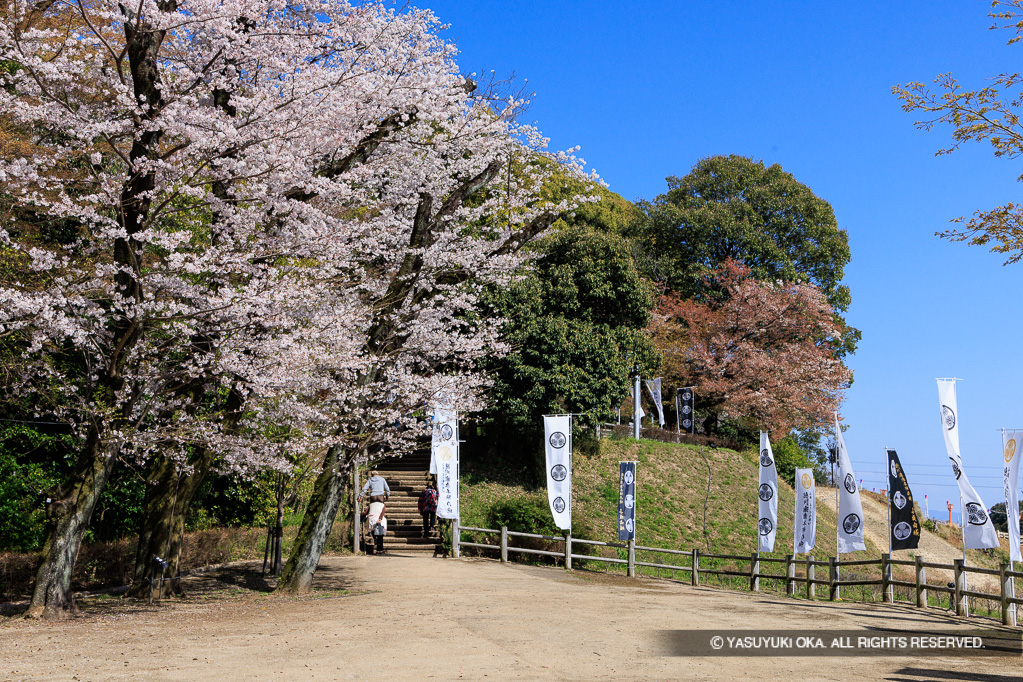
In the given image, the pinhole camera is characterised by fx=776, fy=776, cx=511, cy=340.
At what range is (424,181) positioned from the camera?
1580 centimetres

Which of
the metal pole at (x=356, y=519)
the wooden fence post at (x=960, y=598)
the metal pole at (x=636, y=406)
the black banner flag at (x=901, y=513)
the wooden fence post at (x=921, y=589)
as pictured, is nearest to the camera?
the wooden fence post at (x=960, y=598)

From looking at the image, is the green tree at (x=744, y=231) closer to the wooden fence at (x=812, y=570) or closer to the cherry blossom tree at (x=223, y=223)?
the wooden fence at (x=812, y=570)

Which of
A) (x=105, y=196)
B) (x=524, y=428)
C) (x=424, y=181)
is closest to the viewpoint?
(x=105, y=196)

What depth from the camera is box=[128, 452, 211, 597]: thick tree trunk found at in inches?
494

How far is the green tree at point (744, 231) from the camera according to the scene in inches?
1394

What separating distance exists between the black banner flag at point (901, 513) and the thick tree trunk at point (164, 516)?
13155mm

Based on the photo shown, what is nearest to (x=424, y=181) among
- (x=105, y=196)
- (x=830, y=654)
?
(x=105, y=196)

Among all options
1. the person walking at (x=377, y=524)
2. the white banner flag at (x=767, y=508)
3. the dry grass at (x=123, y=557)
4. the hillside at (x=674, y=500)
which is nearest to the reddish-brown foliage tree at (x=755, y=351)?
the hillside at (x=674, y=500)

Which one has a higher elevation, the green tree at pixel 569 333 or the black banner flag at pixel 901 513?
the green tree at pixel 569 333

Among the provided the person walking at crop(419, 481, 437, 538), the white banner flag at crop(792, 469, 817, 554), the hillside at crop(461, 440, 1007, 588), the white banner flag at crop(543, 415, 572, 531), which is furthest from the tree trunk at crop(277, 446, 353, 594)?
the white banner flag at crop(792, 469, 817, 554)

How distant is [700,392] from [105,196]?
26714 mm

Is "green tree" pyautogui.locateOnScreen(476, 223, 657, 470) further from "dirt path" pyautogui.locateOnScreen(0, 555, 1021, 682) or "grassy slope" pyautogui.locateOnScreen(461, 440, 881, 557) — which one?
"dirt path" pyautogui.locateOnScreen(0, 555, 1021, 682)

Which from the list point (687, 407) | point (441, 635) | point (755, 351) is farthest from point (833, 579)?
point (755, 351)

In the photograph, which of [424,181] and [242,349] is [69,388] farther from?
[424,181]
